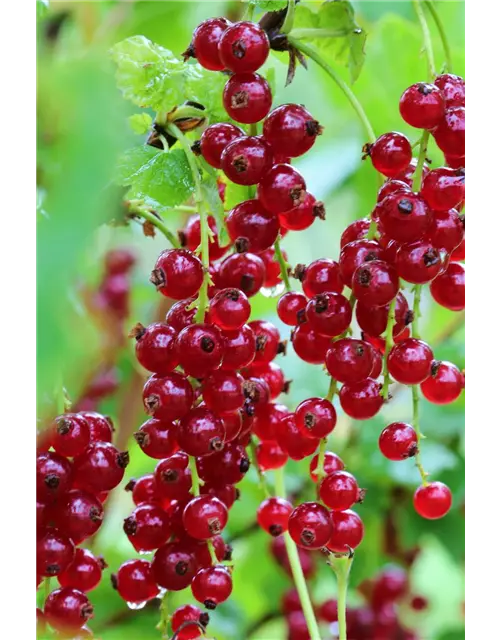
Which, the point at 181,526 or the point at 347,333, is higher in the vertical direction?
the point at 347,333

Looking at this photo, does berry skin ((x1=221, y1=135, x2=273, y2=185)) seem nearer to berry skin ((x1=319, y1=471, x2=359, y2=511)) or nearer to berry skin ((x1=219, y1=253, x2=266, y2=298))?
berry skin ((x1=219, y1=253, x2=266, y2=298))

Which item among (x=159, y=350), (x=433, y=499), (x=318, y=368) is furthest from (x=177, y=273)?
(x=318, y=368)

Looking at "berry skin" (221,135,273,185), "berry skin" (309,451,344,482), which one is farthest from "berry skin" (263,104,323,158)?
"berry skin" (309,451,344,482)

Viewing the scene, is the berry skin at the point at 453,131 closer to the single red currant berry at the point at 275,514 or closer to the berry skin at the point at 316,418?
the berry skin at the point at 316,418

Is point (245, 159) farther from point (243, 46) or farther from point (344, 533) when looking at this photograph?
point (344, 533)
